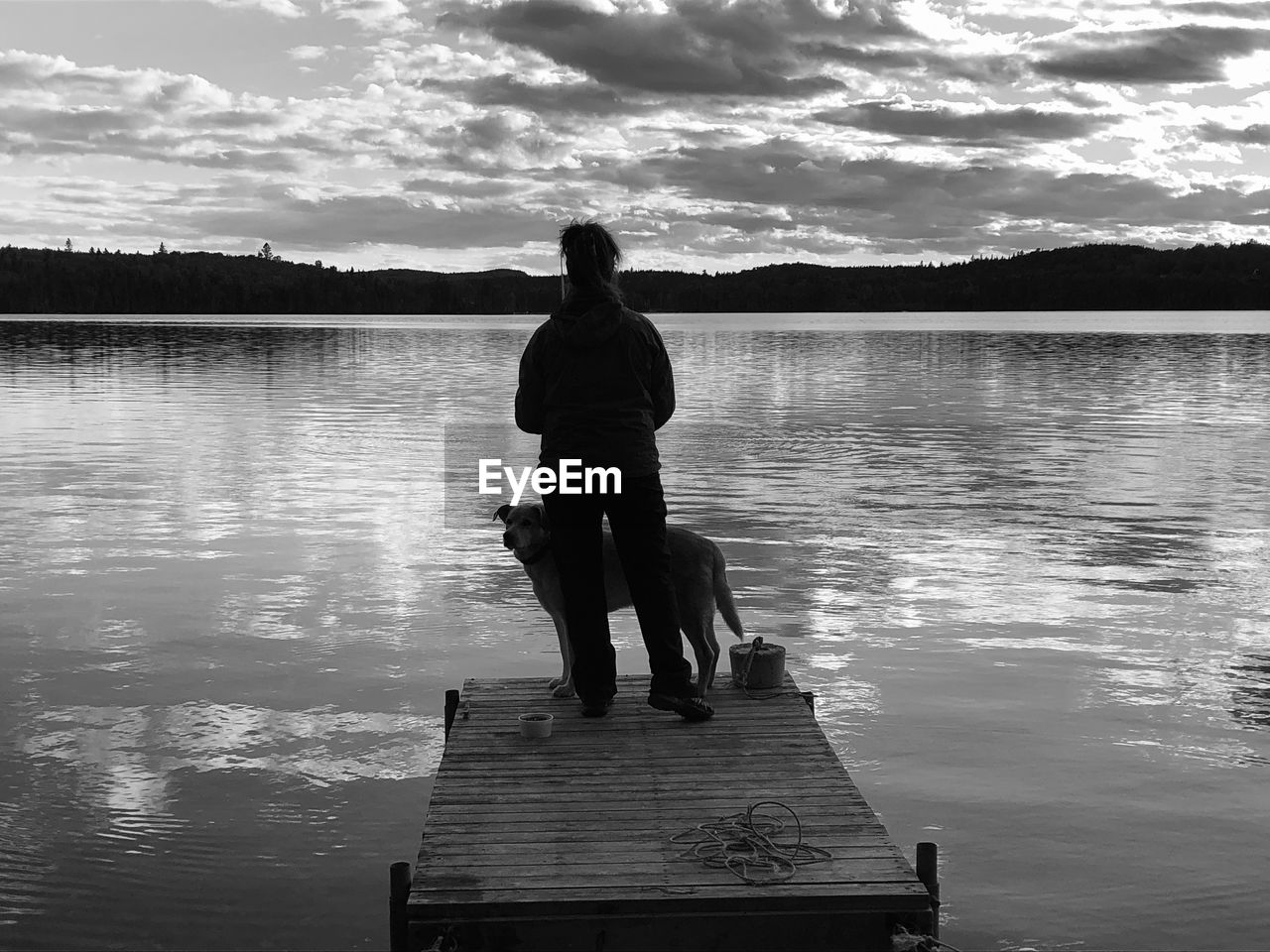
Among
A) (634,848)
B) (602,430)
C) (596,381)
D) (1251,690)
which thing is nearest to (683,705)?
(602,430)

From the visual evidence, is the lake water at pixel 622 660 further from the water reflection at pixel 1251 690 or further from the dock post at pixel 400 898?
the dock post at pixel 400 898

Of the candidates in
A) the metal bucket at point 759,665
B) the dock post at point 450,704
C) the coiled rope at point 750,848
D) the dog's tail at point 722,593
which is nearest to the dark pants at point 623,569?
the dog's tail at point 722,593

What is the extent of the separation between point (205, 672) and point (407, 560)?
4818 millimetres

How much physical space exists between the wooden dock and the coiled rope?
62mm

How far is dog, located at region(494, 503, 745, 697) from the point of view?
7996mm

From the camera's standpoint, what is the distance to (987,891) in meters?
7.55

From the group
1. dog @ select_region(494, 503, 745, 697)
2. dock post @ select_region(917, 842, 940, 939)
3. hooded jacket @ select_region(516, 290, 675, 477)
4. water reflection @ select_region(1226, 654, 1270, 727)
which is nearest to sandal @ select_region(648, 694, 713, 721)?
dog @ select_region(494, 503, 745, 697)

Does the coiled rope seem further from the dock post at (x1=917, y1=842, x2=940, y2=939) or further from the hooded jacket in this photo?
the hooded jacket

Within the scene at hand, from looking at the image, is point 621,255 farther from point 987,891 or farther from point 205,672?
point 205,672

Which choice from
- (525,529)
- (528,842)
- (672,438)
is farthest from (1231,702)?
(672,438)

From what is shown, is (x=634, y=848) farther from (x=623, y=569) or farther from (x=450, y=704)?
(x=450, y=704)

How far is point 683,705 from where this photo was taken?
7.84 metres

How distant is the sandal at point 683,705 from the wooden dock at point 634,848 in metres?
0.08

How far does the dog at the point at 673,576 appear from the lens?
315 inches
